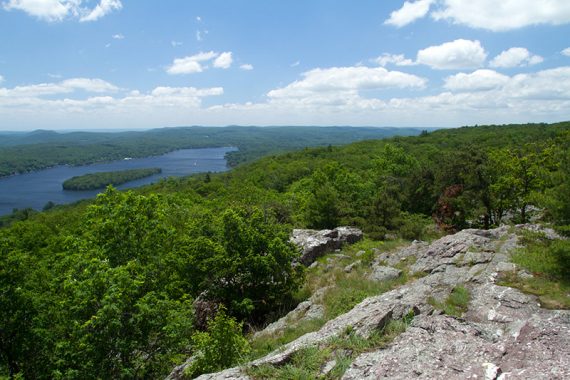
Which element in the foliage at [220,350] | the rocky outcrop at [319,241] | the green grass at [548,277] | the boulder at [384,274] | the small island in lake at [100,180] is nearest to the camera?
the foliage at [220,350]

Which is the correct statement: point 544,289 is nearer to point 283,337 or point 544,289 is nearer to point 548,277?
point 548,277

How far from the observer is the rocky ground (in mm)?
6824

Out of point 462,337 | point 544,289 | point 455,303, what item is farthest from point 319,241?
point 462,337

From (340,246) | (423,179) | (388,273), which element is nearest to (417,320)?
(388,273)

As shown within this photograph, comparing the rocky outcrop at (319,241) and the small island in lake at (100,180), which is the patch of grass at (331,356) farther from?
the small island in lake at (100,180)

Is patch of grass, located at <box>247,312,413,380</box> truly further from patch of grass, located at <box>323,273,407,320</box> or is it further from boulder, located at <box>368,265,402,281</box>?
boulder, located at <box>368,265,402,281</box>

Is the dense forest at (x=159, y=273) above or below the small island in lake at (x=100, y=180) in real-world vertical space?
above

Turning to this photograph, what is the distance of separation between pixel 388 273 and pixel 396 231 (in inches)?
484

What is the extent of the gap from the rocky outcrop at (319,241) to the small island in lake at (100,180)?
16147cm

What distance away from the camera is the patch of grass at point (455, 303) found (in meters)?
10.2

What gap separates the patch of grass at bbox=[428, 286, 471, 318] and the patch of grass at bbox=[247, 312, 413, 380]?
215 cm

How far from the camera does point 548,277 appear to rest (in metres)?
11.8

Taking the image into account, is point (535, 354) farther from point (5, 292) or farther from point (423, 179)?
point (423, 179)

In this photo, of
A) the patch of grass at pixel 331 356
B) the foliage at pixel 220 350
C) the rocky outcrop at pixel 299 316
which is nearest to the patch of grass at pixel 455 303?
the patch of grass at pixel 331 356
